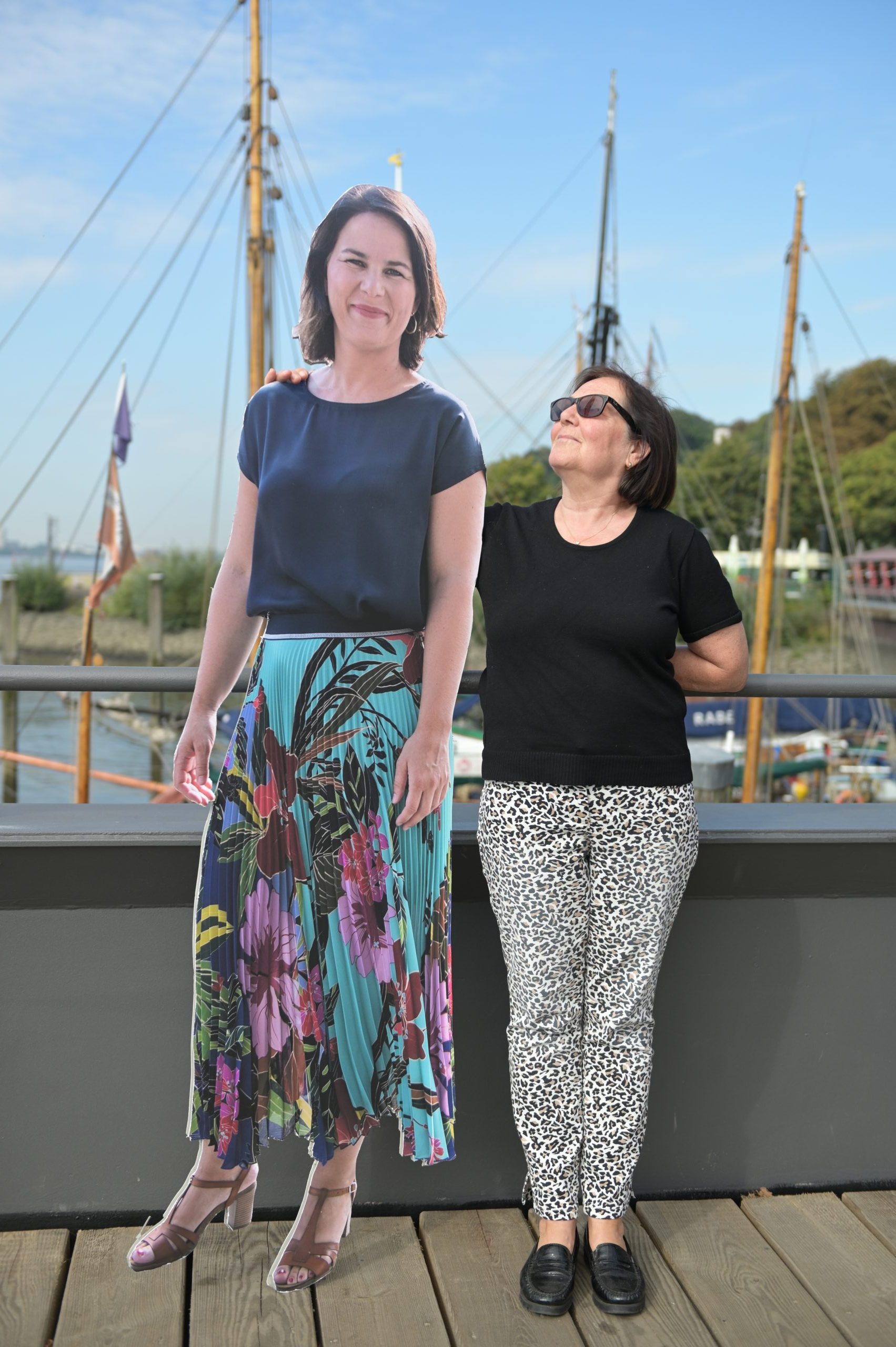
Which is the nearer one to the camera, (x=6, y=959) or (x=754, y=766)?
(x=6, y=959)

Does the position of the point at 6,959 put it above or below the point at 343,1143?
above

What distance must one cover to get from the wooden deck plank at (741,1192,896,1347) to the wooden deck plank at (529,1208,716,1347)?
23 cm

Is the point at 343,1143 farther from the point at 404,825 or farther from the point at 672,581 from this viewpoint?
the point at 672,581

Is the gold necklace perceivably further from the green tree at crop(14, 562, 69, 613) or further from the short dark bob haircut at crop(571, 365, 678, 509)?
the green tree at crop(14, 562, 69, 613)

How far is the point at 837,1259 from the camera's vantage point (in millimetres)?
2156

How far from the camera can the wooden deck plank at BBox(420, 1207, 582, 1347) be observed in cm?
190

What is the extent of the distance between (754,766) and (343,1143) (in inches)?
514

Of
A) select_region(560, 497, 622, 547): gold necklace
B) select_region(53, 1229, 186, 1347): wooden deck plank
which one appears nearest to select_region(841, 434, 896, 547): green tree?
select_region(560, 497, 622, 547): gold necklace

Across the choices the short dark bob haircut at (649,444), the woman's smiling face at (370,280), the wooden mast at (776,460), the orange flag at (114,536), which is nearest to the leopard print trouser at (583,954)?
the short dark bob haircut at (649,444)

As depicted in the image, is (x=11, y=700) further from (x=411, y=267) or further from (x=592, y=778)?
(x=592, y=778)

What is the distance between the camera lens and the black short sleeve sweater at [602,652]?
1.92m

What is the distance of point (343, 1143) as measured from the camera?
207 cm

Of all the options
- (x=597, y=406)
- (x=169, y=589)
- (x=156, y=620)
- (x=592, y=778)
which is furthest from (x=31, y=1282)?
(x=169, y=589)

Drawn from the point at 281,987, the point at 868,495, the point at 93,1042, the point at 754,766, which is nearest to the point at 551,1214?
the point at 281,987
